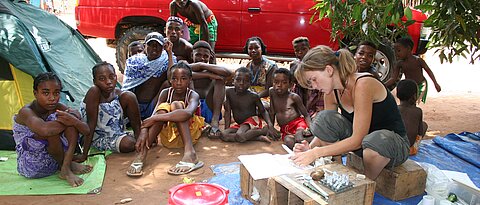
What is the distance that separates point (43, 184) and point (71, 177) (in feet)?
0.69

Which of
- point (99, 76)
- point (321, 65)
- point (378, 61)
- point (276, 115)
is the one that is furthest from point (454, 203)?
point (378, 61)

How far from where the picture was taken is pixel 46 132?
294cm

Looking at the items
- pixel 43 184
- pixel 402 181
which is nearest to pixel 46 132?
pixel 43 184

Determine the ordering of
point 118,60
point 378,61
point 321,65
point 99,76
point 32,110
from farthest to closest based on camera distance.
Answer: point 118,60 → point 378,61 → point 99,76 → point 32,110 → point 321,65

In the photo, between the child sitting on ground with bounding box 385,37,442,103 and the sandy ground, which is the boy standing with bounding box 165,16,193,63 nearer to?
the sandy ground

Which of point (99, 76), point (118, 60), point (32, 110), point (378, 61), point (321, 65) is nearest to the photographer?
Result: point (321, 65)

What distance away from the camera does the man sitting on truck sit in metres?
5.36

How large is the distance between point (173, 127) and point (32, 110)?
1.23m

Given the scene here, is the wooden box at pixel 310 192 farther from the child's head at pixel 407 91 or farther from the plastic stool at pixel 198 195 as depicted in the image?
the child's head at pixel 407 91

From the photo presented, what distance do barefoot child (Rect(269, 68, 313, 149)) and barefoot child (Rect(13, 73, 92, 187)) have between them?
6.19ft

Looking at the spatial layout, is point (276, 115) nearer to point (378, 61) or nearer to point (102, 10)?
point (378, 61)

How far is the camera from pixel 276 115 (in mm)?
4242

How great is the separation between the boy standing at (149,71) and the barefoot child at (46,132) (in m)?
1.13

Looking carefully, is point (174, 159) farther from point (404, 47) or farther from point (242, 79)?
point (404, 47)
